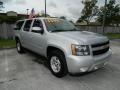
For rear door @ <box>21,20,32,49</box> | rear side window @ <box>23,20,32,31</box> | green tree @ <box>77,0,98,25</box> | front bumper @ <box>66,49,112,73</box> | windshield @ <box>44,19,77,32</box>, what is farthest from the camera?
green tree @ <box>77,0,98,25</box>

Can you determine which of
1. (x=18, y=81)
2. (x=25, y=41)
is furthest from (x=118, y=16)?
(x=18, y=81)

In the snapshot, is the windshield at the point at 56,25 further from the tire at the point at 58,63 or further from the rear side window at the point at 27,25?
the rear side window at the point at 27,25

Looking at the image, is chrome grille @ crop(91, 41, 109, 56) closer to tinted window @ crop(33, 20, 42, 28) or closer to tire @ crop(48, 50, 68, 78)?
tire @ crop(48, 50, 68, 78)

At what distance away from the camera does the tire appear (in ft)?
14.2

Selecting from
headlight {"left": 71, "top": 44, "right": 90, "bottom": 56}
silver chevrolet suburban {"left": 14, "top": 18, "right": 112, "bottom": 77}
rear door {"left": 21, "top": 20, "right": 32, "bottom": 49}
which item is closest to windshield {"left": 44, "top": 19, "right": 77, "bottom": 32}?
silver chevrolet suburban {"left": 14, "top": 18, "right": 112, "bottom": 77}

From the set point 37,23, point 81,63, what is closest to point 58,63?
point 81,63

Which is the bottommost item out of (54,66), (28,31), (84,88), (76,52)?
(84,88)

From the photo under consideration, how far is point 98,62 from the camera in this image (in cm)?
427

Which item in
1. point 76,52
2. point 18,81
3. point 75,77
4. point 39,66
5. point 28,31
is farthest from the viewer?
point 28,31

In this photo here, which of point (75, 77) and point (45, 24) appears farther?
point (45, 24)

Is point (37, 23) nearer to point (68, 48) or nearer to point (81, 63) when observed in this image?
point (68, 48)

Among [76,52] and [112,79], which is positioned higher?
[76,52]

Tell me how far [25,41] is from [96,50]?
349 centimetres

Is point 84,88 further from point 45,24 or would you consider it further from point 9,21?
point 9,21
